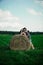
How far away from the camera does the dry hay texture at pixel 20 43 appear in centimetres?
223

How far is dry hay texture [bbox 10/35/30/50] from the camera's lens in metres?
2.23

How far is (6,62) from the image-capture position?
1920 millimetres

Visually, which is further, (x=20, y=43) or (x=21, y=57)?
(x=20, y=43)

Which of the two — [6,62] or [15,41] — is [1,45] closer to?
[15,41]

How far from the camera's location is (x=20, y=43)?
2.24 m

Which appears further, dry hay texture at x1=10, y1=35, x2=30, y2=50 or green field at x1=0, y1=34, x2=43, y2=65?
dry hay texture at x1=10, y1=35, x2=30, y2=50

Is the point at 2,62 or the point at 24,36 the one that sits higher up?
the point at 24,36

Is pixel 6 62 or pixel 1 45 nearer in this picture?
pixel 6 62

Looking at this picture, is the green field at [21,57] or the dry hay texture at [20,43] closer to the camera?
the green field at [21,57]

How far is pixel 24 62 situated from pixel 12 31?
1.35ft

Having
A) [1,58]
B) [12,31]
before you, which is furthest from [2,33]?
[1,58]

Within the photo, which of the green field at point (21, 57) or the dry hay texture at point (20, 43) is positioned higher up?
the dry hay texture at point (20, 43)

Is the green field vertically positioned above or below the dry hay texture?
below

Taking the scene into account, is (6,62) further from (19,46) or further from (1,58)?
(19,46)
